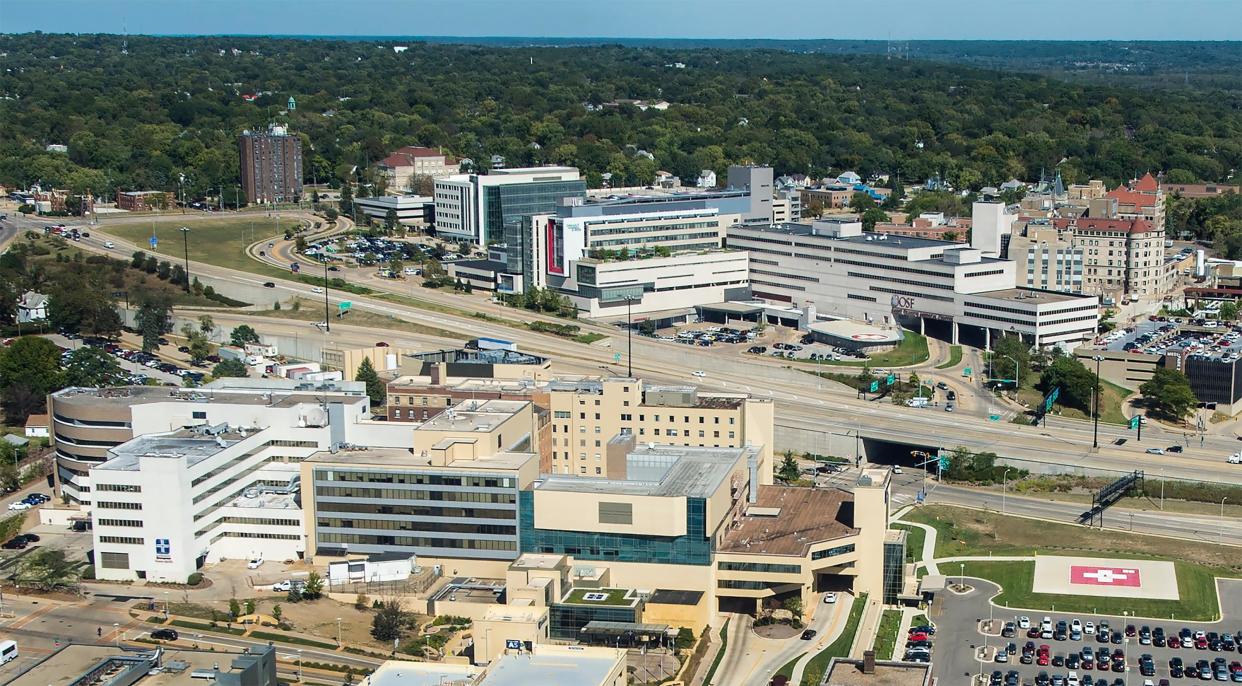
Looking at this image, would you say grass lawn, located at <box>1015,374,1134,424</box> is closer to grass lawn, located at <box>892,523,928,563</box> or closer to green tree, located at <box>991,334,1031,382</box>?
green tree, located at <box>991,334,1031,382</box>

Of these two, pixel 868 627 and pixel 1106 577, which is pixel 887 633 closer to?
pixel 868 627

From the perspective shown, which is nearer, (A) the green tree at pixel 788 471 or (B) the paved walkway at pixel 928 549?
(B) the paved walkway at pixel 928 549

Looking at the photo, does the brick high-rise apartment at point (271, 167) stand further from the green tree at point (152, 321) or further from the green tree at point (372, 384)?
the green tree at point (372, 384)

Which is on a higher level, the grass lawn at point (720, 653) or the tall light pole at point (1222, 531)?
the tall light pole at point (1222, 531)

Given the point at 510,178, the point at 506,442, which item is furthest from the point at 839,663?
the point at 510,178

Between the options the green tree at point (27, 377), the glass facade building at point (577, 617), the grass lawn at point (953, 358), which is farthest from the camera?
the grass lawn at point (953, 358)

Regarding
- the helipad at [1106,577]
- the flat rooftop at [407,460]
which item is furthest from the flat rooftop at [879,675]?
the flat rooftop at [407,460]

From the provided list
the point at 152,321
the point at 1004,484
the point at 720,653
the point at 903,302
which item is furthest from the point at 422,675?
the point at 903,302

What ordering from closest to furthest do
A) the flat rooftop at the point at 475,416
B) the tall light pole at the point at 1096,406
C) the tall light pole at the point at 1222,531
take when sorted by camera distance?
1. the flat rooftop at the point at 475,416
2. the tall light pole at the point at 1222,531
3. the tall light pole at the point at 1096,406
